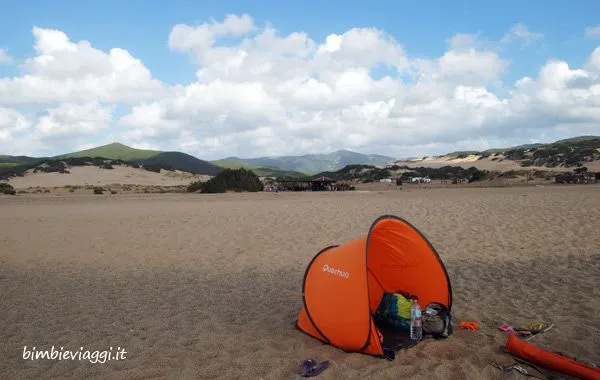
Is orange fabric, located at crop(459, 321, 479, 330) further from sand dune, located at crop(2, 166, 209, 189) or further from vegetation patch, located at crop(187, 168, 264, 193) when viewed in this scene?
sand dune, located at crop(2, 166, 209, 189)

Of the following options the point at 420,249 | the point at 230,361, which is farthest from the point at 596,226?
the point at 230,361

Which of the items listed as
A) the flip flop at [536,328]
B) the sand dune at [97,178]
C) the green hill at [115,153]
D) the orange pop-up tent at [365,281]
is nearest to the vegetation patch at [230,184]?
the sand dune at [97,178]

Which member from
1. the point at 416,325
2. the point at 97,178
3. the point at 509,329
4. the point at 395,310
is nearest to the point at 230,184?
the point at 97,178

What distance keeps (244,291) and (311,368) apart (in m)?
3.64

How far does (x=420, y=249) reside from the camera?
21.8 feet

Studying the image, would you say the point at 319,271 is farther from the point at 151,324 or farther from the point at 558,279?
the point at 558,279

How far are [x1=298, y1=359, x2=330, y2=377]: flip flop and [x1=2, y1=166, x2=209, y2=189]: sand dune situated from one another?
46.7 m

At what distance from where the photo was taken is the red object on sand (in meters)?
4.54

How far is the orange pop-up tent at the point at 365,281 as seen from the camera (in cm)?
553

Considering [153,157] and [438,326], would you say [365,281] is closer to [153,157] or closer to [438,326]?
[438,326]

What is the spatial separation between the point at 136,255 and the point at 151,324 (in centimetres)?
584

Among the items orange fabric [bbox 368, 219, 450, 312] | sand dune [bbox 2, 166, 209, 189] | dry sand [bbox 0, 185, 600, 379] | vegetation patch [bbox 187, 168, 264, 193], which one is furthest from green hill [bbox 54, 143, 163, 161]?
orange fabric [bbox 368, 219, 450, 312]

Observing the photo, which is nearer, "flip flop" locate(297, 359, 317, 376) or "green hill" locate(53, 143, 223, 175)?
"flip flop" locate(297, 359, 317, 376)

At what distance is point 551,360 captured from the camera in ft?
15.8
